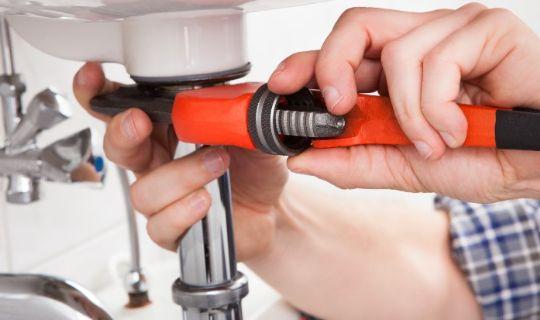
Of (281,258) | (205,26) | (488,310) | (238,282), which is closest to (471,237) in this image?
(488,310)

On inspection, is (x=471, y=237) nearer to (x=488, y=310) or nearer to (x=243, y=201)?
(x=488, y=310)

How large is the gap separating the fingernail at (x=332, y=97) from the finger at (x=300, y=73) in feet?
0.08

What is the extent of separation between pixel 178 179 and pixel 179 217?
3 cm

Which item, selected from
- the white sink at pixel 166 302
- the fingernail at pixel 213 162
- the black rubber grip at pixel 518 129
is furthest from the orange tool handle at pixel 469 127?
the white sink at pixel 166 302

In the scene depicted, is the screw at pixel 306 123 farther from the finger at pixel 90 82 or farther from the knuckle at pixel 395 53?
the finger at pixel 90 82

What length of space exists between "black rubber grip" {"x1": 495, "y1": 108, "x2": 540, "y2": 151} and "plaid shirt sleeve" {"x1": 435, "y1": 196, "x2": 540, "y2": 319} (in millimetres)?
504

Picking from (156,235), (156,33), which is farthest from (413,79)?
(156,235)

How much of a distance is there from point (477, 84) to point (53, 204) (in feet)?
1.81

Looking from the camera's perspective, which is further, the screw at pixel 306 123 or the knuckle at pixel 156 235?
the knuckle at pixel 156 235

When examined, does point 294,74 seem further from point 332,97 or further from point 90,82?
point 90,82

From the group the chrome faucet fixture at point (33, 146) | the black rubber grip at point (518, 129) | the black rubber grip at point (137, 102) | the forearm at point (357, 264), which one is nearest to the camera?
the black rubber grip at point (518, 129)

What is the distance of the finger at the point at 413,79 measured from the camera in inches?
16.7

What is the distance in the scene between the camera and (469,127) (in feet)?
1.37

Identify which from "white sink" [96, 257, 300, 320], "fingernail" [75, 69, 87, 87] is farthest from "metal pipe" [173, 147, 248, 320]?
"white sink" [96, 257, 300, 320]
